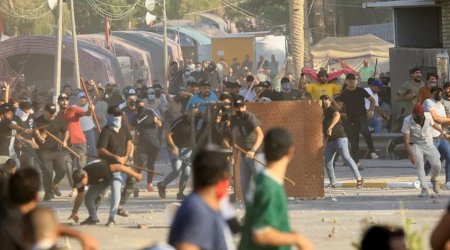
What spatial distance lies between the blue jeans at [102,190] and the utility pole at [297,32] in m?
24.8

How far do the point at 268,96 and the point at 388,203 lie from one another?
232 inches

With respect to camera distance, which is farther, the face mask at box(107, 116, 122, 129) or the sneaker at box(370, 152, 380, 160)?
the sneaker at box(370, 152, 380, 160)

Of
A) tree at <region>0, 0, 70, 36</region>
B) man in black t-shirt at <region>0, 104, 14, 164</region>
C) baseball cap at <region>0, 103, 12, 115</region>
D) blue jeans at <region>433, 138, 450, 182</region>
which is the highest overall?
tree at <region>0, 0, 70, 36</region>

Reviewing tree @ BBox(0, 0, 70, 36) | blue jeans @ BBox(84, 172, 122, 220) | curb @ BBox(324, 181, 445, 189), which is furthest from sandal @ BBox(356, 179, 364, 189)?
tree @ BBox(0, 0, 70, 36)

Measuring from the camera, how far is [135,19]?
3607 inches

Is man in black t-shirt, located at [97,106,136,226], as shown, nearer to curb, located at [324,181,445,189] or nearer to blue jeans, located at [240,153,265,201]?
blue jeans, located at [240,153,265,201]

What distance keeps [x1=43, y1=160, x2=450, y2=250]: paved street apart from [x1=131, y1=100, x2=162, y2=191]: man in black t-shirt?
54 cm

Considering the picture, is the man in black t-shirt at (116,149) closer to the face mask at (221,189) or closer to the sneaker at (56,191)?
the sneaker at (56,191)

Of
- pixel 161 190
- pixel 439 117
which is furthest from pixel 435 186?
pixel 161 190

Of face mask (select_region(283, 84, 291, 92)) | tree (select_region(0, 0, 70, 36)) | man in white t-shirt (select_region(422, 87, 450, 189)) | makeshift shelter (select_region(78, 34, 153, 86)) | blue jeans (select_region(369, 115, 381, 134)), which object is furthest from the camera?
tree (select_region(0, 0, 70, 36))

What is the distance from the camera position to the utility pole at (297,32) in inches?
1642

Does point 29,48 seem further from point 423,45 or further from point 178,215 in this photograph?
point 178,215

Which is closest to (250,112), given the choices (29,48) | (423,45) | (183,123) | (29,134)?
(183,123)

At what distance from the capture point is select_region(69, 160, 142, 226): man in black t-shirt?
16.5m
